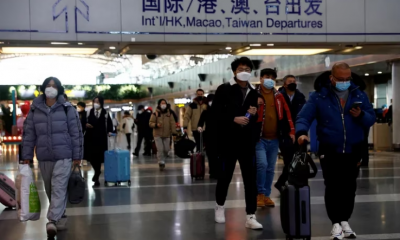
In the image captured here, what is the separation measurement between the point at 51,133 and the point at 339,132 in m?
3.34

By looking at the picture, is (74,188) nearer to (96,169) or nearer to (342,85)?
(342,85)

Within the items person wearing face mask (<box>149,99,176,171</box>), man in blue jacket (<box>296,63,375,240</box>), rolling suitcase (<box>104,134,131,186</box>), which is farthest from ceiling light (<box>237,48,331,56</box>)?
man in blue jacket (<box>296,63,375,240</box>)

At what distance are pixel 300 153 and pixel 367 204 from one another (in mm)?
3062

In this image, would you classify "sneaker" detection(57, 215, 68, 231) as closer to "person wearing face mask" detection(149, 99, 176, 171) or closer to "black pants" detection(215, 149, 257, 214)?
"black pants" detection(215, 149, 257, 214)

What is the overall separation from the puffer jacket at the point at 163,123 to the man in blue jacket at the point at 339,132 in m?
9.22

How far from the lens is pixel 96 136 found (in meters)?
12.5

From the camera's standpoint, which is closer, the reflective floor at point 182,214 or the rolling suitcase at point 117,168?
the reflective floor at point 182,214

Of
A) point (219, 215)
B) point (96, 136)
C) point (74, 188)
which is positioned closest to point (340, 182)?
point (219, 215)

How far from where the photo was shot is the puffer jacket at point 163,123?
1560 centimetres

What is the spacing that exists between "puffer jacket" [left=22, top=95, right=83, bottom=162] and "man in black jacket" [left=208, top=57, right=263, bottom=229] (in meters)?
1.72

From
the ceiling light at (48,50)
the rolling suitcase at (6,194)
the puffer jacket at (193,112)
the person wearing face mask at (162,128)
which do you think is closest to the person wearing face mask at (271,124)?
the rolling suitcase at (6,194)

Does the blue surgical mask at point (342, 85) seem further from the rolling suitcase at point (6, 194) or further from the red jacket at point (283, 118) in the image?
the rolling suitcase at point (6, 194)

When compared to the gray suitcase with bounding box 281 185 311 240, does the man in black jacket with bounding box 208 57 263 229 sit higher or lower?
higher

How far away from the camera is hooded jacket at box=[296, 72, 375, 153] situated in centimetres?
646
